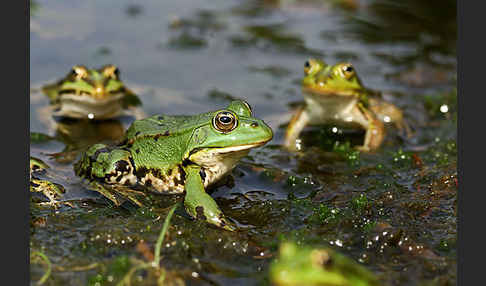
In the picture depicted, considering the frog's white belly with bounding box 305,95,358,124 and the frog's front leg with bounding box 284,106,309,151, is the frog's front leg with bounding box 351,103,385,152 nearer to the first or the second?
the frog's white belly with bounding box 305,95,358,124

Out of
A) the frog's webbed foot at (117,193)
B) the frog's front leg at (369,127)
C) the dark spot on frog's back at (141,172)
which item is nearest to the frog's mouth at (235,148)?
the dark spot on frog's back at (141,172)

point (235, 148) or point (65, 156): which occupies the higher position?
point (235, 148)

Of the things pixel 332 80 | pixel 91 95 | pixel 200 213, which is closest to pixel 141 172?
pixel 200 213

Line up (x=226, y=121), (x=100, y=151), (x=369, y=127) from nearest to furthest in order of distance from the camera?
(x=226, y=121), (x=100, y=151), (x=369, y=127)

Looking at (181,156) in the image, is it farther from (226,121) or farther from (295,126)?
(295,126)

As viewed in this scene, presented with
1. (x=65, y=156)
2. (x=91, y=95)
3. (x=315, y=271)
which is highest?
(x=315, y=271)

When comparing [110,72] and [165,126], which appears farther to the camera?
[110,72]

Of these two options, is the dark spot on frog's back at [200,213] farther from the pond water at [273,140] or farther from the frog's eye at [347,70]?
the frog's eye at [347,70]

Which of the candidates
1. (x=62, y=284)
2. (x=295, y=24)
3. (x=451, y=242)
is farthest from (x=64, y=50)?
(x=451, y=242)
